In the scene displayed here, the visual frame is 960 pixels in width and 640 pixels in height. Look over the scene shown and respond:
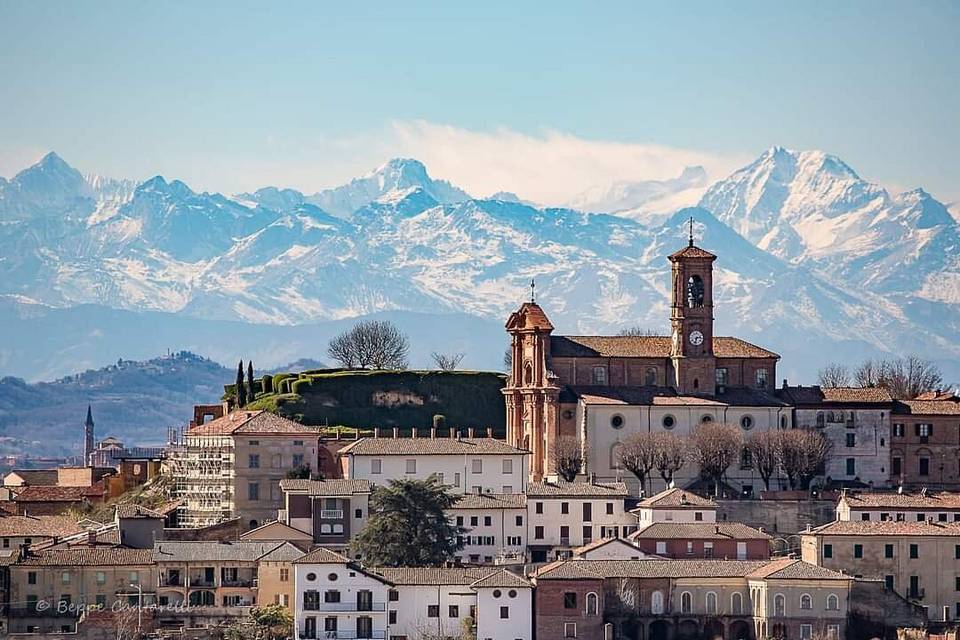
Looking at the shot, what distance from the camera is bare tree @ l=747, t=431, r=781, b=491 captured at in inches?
3681

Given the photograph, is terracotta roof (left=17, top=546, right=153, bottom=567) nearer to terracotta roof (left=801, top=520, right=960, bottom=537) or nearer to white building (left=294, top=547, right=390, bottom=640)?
white building (left=294, top=547, right=390, bottom=640)

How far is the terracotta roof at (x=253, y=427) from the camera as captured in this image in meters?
89.4

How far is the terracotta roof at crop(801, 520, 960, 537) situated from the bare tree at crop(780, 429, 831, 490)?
13.1m

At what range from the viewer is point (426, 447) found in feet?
291

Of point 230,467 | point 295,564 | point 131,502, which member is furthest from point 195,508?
point 295,564

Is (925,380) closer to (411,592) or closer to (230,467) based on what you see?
(230,467)

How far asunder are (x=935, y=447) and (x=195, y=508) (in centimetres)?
3279

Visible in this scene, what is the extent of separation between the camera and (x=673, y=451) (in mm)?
93000

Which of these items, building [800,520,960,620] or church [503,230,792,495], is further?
church [503,230,792,495]

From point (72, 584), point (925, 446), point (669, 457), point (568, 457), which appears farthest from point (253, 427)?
point (925, 446)

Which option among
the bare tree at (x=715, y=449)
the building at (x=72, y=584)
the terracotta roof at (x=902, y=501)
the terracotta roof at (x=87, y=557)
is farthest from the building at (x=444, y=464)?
the building at (x=72, y=584)

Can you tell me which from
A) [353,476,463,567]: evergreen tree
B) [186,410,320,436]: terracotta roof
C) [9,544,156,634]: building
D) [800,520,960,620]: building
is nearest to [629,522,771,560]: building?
[800,520,960,620]: building

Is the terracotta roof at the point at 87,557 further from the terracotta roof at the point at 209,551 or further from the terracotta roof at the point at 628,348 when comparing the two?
the terracotta roof at the point at 628,348

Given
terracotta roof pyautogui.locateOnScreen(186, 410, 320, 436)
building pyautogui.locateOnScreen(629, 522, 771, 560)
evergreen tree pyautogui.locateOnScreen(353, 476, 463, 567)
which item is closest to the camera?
evergreen tree pyautogui.locateOnScreen(353, 476, 463, 567)
